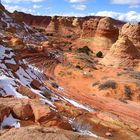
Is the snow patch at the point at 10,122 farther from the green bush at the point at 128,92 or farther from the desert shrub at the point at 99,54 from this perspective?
the desert shrub at the point at 99,54

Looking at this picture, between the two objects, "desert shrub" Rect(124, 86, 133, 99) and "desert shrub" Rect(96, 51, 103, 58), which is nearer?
"desert shrub" Rect(124, 86, 133, 99)

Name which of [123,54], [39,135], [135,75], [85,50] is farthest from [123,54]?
[39,135]

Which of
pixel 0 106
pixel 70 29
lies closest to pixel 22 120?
pixel 0 106

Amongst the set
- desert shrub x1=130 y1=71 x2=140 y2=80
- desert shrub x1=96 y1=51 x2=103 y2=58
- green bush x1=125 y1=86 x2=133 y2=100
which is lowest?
green bush x1=125 y1=86 x2=133 y2=100

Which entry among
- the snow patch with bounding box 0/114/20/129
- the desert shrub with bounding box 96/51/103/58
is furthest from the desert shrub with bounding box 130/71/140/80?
the snow patch with bounding box 0/114/20/129

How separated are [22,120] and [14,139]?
565cm

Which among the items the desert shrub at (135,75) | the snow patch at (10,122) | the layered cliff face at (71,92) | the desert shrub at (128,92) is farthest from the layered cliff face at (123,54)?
the snow patch at (10,122)

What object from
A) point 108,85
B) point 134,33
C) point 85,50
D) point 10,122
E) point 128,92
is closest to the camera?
point 10,122

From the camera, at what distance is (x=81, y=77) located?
34.8 metres

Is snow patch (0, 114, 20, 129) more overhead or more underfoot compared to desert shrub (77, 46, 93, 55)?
more overhead

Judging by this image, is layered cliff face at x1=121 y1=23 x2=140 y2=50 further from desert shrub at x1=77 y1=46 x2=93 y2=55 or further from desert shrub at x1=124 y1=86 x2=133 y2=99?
desert shrub at x1=124 y1=86 x2=133 y2=99

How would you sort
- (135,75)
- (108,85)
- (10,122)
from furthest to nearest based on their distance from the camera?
(135,75), (108,85), (10,122)

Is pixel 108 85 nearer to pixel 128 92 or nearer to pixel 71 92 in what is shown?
pixel 128 92

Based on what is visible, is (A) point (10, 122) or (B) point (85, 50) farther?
(B) point (85, 50)
